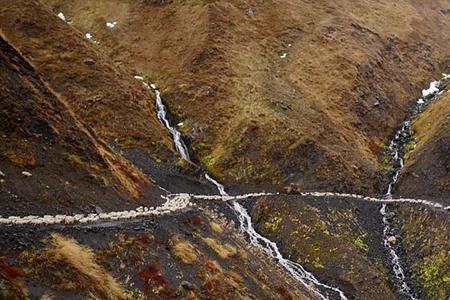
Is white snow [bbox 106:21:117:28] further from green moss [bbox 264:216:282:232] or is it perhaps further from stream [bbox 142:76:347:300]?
green moss [bbox 264:216:282:232]

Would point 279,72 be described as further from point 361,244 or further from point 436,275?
point 436,275

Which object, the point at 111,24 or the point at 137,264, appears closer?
the point at 137,264

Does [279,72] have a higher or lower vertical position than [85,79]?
lower

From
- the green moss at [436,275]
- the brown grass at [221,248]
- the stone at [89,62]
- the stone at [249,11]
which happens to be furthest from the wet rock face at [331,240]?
the stone at [249,11]

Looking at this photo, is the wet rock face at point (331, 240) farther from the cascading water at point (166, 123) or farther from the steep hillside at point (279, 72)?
the cascading water at point (166, 123)

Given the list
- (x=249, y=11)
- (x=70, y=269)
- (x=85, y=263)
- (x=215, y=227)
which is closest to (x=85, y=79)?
(x=249, y=11)

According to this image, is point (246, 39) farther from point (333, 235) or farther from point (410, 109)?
point (333, 235)
